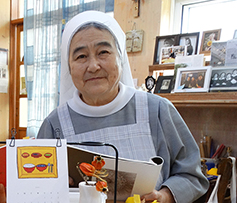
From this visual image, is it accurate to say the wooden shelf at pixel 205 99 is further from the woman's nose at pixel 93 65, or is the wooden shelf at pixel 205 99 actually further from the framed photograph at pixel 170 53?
the woman's nose at pixel 93 65

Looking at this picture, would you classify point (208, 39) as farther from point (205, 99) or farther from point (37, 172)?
point (37, 172)

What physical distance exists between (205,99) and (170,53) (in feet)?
1.91

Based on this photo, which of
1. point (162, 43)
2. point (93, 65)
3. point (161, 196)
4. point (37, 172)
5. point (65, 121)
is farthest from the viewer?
point (162, 43)

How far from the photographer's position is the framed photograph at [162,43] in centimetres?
206

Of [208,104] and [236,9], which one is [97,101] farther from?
[236,9]

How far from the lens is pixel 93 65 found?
0.90 m

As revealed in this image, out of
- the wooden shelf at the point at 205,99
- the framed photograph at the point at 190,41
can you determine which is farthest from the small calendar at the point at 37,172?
the framed photograph at the point at 190,41

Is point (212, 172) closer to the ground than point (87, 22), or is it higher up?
closer to the ground

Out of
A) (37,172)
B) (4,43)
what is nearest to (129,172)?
(37,172)

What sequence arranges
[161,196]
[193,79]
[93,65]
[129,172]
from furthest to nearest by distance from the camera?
[193,79], [93,65], [161,196], [129,172]

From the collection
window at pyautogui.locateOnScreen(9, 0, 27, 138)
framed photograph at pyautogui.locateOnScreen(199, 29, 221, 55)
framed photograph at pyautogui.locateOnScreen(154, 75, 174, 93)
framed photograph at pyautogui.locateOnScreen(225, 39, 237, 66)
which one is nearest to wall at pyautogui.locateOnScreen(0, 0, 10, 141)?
window at pyautogui.locateOnScreen(9, 0, 27, 138)

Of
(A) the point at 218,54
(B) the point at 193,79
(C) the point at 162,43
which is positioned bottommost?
(B) the point at 193,79

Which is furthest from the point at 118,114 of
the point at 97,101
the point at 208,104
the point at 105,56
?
the point at 208,104

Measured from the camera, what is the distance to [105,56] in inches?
36.8
